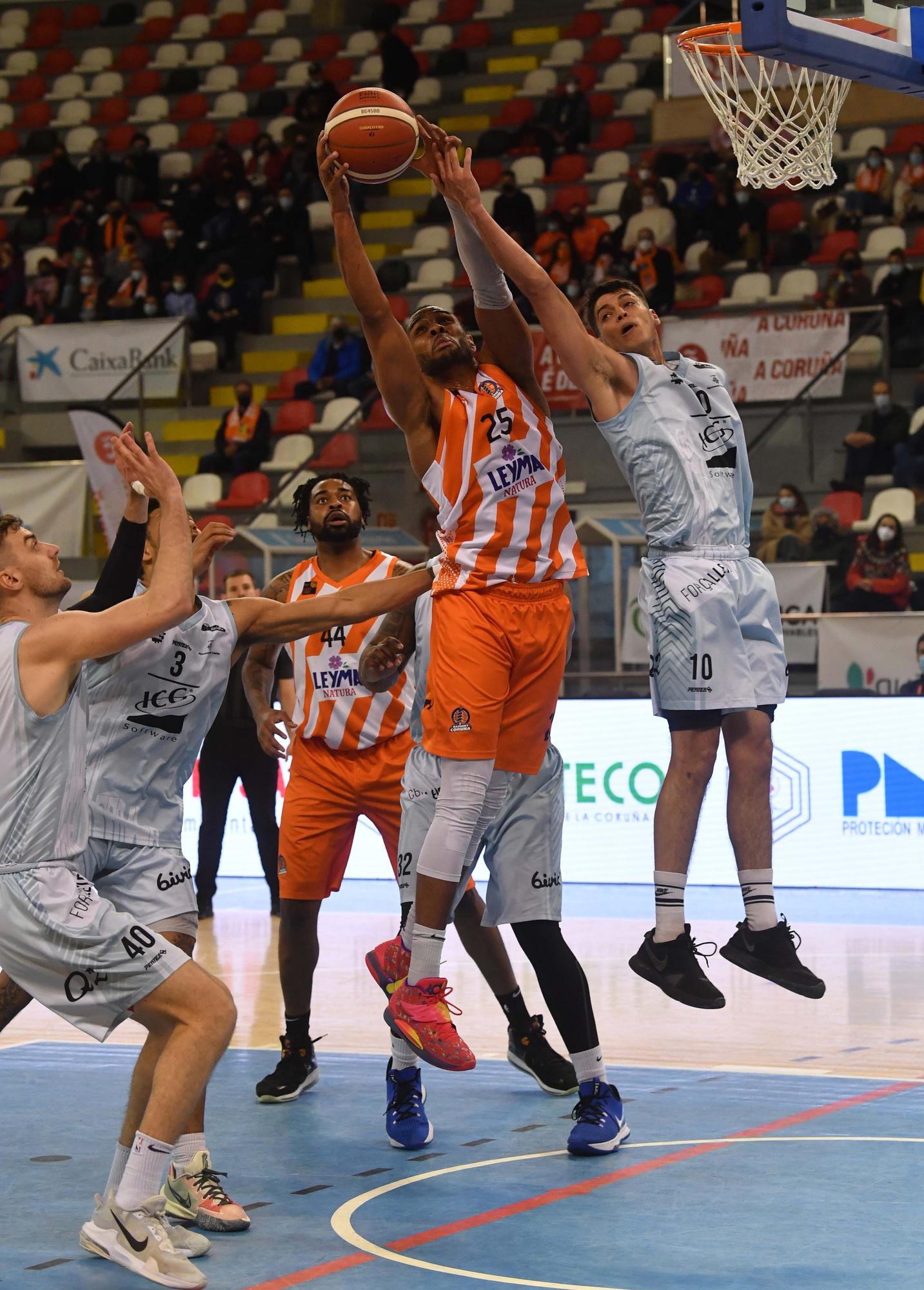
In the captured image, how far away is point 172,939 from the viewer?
5.10 meters

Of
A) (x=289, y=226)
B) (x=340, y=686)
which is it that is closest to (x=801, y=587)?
(x=340, y=686)

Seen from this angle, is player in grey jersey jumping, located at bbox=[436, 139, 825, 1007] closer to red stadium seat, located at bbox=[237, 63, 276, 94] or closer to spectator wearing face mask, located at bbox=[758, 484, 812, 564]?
spectator wearing face mask, located at bbox=[758, 484, 812, 564]

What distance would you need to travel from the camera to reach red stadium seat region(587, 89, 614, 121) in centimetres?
2148

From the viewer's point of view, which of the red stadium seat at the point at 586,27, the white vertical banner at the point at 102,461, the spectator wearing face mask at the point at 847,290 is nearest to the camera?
the spectator wearing face mask at the point at 847,290

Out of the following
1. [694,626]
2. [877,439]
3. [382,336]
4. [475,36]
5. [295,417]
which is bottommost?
[694,626]

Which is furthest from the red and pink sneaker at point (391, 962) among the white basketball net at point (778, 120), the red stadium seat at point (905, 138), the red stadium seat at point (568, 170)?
the red stadium seat at point (568, 170)

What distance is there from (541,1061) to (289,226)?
15.8 m

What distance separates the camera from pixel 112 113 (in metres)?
24.5

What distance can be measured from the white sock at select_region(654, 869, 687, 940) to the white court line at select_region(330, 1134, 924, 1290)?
2.74ft

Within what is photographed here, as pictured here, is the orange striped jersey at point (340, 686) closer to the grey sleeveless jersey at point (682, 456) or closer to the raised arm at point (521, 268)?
the grey sleeveless jersey at point (682, 456)

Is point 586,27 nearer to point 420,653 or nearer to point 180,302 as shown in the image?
point 180,302

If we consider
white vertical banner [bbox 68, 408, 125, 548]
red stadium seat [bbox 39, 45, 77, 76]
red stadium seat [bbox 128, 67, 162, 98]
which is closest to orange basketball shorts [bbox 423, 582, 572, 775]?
white vertical banner [bbox 68, 408, 125, 548]

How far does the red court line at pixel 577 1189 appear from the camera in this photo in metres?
4.40

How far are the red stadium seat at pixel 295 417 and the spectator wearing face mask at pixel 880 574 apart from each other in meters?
6.99
